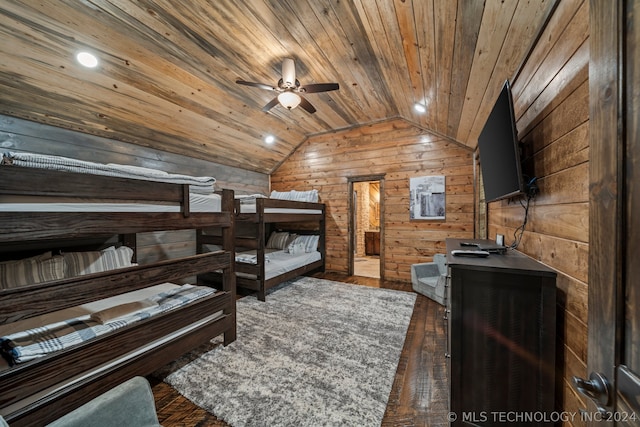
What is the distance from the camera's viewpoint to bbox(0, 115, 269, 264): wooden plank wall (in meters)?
2.34

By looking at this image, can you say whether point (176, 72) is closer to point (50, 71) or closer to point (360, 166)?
point (50, 71)

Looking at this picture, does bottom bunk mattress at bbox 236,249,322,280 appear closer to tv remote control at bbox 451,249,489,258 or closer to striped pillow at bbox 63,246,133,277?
striped pillow at bbox 63,246,133,277

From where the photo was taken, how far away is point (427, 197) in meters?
4.07

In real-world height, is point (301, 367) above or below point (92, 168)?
below

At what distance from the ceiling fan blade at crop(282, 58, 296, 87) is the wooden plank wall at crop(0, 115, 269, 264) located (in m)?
2.21

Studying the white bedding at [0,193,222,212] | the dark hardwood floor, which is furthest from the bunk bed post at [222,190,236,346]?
the dark hardwood floor

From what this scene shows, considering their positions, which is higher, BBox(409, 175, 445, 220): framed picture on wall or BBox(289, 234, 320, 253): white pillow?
BBox(409, 175, 445, 220): framed picture on wall

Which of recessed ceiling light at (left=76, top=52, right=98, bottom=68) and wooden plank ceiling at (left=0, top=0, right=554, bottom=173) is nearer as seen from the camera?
wooden plank ceiling at (left=0, top=0, right=554, bottom=173)

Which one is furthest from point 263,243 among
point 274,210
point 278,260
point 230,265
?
point 230,265

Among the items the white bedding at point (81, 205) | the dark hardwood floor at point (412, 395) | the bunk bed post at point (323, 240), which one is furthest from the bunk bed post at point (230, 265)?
the bunk bed post at point (323, 240)

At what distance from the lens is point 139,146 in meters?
3.24

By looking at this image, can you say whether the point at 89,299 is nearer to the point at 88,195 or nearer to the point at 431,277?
the point at 88,195

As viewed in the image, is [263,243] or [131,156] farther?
[263,243]

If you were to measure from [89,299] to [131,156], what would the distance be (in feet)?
8.12
